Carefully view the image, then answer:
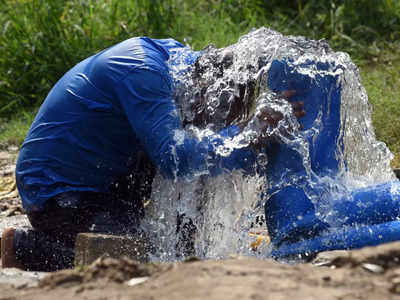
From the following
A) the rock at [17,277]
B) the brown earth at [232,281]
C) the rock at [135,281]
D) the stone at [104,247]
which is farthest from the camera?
the stone at [104,247]

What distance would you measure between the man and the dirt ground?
0.91 metres

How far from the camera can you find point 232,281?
199cm

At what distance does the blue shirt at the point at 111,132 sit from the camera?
311 centimetres

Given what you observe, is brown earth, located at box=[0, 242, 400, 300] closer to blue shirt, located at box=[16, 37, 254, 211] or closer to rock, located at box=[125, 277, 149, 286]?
rock, located at box=[125, 277, 149, 286]

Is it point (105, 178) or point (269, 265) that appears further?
point (105, 178)

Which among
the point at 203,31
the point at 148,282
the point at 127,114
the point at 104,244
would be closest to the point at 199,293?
the point at 148,282

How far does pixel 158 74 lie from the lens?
3170 millimetres

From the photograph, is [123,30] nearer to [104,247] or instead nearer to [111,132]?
[111,132]

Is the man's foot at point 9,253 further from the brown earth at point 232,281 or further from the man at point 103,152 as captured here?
the brown earth at point 232,281

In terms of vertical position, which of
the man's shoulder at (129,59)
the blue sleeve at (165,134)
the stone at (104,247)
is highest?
the man's shoulder at (129,59)

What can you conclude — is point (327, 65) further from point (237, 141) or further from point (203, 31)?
point (203, 31)

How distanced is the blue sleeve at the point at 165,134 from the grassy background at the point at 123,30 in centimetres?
310

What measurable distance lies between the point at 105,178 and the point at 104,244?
0.55 metres

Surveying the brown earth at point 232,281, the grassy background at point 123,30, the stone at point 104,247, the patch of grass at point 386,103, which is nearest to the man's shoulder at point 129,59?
the stone at point 104,247
